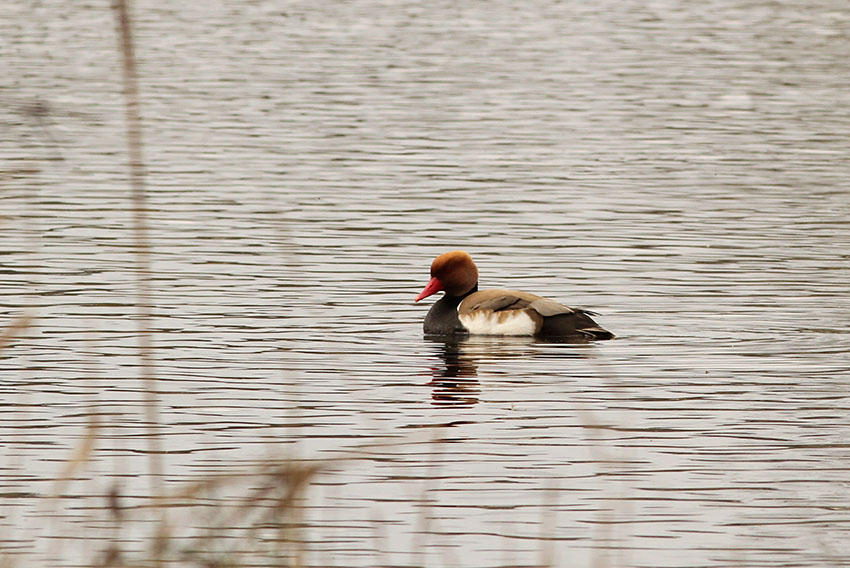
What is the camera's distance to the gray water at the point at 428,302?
334 inches

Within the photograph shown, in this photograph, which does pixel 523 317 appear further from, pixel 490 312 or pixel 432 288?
pixel 432 288

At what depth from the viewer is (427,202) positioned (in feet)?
70.3

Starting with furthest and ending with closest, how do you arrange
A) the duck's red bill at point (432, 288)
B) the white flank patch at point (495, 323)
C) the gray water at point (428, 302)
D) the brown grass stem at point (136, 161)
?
the duck's red bill at point (432, 288), the white flank patch at point (495, 323), the gray water at point (428, 302), the brown grass stem at point (136, 161)

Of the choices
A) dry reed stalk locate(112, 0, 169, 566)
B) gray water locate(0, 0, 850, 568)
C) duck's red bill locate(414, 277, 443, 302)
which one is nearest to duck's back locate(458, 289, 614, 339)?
gray water locate(0, 0, 850, 568)

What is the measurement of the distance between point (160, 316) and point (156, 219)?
17.3 ft

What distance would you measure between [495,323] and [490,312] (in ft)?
0.33

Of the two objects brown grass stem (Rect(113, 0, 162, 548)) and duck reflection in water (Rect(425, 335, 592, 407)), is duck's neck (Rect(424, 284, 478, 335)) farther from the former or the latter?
brown grass stem (Rect(113, 0, 162, 548))

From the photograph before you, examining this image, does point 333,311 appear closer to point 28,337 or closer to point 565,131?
point 28,337


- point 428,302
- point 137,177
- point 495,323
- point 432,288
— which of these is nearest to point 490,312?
point 495,323

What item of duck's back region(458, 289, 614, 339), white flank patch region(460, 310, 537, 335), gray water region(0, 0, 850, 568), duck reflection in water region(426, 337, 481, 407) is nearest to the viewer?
gray water region(0, 0, 850, 568)

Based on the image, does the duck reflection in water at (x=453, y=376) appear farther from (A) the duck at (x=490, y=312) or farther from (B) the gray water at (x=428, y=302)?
(A) the duck at (x=490, y=312)

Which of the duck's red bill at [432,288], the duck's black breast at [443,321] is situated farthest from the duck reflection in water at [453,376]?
the duck's red bill at [432,288]

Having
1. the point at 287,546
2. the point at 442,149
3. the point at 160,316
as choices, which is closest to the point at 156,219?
the point at 160,316

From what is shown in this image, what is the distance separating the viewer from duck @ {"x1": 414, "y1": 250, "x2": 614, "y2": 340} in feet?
45.9
